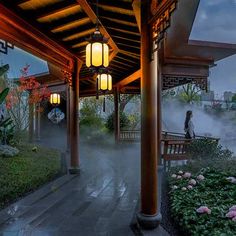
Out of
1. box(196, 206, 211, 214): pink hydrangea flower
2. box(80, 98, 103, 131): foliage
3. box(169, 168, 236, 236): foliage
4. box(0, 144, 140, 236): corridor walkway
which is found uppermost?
box(80, 98, 103, 131): foliage

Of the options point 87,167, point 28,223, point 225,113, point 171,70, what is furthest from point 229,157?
point 225,113

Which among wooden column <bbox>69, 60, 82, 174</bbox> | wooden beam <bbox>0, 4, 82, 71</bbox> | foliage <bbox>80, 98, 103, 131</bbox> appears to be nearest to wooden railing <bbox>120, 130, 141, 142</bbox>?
foliage <bbox>80, 98, 103, 131</bbox>

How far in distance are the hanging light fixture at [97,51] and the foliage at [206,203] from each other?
2488 millimetres

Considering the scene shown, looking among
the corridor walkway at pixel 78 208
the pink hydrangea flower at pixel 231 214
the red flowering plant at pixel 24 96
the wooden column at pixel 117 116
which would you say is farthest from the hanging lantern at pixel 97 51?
the wooden column at pixel 117 116

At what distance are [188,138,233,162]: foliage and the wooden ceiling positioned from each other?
2906 millimetres

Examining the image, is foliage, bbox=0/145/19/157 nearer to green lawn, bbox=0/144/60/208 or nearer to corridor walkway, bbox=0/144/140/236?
green lawn, bbox=0/144/60/208

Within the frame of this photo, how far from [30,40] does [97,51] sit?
1540 millimetres

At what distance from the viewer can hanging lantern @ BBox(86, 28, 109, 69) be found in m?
5.09

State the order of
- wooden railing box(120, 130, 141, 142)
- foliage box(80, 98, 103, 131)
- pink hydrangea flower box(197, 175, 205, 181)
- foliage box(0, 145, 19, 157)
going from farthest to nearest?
foliage box(80, 98, 103, 131), wooden railing box(120, 130, 141, 142), foliage box(0, 145, 19, 157), pink hydrangea flower box(197, 175, 205, 181)

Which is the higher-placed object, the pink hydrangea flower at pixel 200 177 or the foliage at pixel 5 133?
the foliage at pixel 5 133

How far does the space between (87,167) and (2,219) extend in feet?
16.6

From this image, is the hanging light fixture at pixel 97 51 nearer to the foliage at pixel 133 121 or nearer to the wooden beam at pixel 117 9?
the wooden beam at pixel 117 9

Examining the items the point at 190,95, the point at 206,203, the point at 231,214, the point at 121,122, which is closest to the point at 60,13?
the point at 206,203

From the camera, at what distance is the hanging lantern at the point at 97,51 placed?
16.7ft
